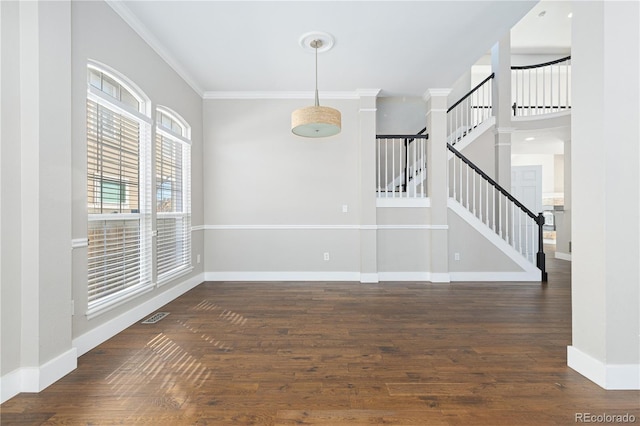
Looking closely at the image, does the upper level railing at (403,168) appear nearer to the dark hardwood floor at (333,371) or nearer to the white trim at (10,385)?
the dark hardwood floor at (333,371)

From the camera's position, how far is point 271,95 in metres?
4.68

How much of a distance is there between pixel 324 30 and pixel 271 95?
71.2 inches

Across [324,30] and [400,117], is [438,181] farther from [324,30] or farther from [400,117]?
[324,30]

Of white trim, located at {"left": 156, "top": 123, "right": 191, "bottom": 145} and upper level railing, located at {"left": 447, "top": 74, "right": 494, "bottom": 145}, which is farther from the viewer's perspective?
upper level railing, located at {"left": 447, "top": 74, "right": 494, "bottom": 145}

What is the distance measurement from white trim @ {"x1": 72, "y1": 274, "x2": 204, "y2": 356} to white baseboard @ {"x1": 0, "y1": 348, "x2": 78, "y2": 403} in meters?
0.27

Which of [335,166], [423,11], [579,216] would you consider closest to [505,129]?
[335,166]

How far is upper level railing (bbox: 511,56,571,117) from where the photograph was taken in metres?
6.15

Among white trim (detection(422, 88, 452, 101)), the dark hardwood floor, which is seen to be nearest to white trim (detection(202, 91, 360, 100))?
white trim (detection(422, 88, 452, 101))

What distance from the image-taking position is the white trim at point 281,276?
4727mm

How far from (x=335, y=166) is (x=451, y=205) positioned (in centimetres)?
199

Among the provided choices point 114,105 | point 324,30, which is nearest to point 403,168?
point 324,30

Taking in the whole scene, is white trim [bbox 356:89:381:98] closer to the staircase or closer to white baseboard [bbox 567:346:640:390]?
the staircase

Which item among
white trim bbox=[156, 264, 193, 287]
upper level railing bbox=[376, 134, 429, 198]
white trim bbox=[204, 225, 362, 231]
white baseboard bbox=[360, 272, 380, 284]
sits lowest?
white baseboard bbox=[360, 272, 380, 284]

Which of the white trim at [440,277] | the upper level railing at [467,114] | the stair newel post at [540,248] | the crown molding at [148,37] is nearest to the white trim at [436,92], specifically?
the upper level railing at [467,114]
